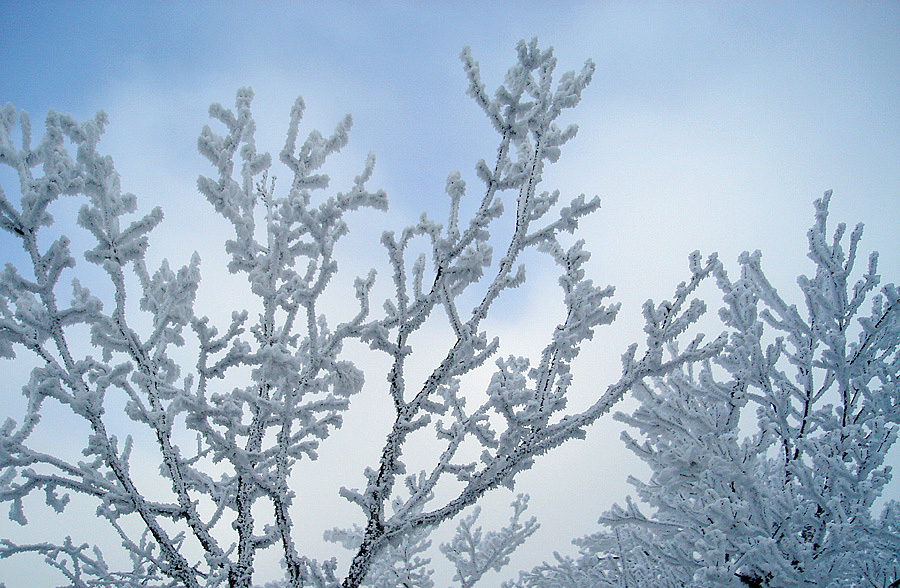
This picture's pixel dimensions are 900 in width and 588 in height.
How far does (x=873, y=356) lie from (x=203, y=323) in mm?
5489

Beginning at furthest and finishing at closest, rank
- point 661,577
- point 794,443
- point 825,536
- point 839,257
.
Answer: point 661,577, point 839,257, point 794,443, point 825,536

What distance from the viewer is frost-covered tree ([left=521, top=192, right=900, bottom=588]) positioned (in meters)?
3.28

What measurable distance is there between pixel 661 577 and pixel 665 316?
12.0 feet

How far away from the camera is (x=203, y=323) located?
9.20 feet

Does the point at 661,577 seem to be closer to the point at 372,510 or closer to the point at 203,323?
the point at 372,510

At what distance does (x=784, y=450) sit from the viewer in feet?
13.0

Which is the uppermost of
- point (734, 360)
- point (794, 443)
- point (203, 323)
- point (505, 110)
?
point (505, 110)

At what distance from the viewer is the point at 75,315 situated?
2.60 m

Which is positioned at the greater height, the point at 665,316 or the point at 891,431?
the point at 665,316

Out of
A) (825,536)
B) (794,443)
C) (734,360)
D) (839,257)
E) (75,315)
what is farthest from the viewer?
(839,257)

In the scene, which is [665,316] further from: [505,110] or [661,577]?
[661,577]

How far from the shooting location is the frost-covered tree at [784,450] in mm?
3275

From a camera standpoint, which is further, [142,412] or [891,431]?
[891,431]

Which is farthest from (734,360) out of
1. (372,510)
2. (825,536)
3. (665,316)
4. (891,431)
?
(372,510)
